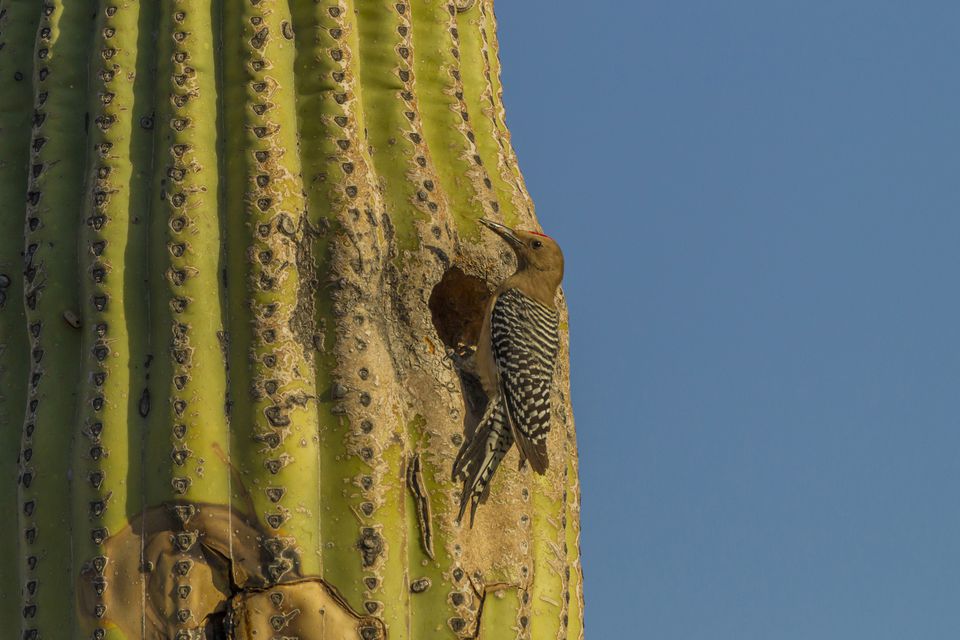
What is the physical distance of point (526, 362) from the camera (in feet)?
16.1

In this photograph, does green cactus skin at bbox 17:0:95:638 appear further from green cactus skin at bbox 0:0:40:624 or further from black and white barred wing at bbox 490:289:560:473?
black and white barred wing at bbox 490:289:560:473

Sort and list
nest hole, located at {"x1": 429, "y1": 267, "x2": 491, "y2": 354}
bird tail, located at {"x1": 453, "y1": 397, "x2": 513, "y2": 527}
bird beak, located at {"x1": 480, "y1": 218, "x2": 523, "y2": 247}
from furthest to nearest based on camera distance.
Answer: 1. nest hole, located at {"x1": 429, "y1": 267, "x2": 491, "y2": 354}
2. bird beak, located at {"x1": 480, "y1": 218, "x2": 523, "y2": 247}
3. bird tail, located at {"x1": 453, "y1": 397, "x2": 513, "y2": 527}

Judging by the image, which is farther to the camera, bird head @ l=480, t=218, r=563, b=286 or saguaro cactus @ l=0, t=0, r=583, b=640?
bird head @ l=480, t=218, r=563, b=286

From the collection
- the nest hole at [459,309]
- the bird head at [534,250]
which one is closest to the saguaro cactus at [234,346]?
the bird head at [534,250]

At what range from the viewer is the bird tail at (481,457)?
13.9ft

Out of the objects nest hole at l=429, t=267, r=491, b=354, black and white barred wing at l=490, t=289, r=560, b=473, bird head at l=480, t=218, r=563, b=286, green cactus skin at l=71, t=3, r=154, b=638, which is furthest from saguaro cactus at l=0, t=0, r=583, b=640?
nest hole at l=429, t=267, r=491, b=354

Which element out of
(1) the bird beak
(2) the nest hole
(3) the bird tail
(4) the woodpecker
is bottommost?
(3) the bird tail

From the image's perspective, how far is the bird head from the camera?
4.82 metres

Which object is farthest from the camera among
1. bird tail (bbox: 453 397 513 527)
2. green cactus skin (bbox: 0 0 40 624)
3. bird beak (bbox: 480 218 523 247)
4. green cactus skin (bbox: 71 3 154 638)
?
bird beak (bbox: 480 218 523 247)

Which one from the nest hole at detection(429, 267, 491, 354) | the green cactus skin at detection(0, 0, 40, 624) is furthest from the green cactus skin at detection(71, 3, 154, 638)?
the nest hole at detection(429, 267, 491, 354)

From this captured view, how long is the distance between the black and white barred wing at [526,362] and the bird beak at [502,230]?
0.24 metres

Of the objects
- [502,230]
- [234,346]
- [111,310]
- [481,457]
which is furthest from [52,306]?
[502,230]

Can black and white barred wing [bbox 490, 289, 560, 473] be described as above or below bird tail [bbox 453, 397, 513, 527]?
above

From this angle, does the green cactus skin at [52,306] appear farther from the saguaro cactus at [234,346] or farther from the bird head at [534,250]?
the bird head at [534,250]
